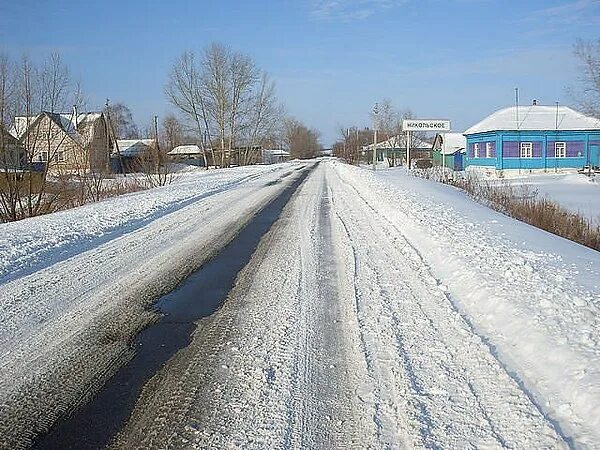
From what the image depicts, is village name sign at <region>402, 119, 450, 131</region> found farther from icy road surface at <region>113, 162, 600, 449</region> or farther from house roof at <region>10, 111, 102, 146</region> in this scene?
icy road surface at <region>113, 162, 600, 449</region>

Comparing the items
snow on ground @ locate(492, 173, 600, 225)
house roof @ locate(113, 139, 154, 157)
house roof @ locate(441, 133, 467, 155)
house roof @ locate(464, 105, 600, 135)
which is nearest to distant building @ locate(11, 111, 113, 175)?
house roof @ locate(113, 139, 154, 157)

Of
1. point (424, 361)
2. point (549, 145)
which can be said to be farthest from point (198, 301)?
point (549, 145)

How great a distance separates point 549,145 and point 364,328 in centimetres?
5096

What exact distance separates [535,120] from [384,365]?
53.6 m

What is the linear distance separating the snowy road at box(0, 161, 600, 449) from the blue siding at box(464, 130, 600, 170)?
43692 millimetres

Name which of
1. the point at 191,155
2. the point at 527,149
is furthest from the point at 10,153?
the point at 191,155

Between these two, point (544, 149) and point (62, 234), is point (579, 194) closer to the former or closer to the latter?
point (544, 149)

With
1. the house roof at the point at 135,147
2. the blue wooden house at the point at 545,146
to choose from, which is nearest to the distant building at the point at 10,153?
the house roof at the point at 135,147

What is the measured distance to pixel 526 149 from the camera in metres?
51.6

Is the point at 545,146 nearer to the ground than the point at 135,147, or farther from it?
nearer to the ground

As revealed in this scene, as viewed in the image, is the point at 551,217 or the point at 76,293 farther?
the point at 551,217

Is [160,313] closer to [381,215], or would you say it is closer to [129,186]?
[381,215]

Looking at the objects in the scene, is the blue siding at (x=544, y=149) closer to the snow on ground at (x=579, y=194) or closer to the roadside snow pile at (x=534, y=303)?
the snow on ground at (x=579, y=194)

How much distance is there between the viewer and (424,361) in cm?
510
